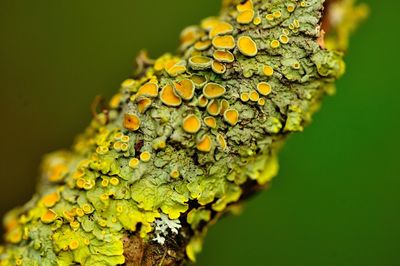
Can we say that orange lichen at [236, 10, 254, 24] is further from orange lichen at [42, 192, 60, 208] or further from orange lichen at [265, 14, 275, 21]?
orange lichen at [42, 192, 60, 208]

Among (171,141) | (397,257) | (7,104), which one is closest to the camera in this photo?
(171,141)

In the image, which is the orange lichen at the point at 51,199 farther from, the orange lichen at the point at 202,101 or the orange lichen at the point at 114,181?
the orange lichen at the point at 202,101

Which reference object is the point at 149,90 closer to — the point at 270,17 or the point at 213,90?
the point at 213,90

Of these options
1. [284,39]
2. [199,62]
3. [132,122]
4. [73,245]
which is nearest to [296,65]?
[284,39]

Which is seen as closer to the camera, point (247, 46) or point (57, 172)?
point (247, 46)

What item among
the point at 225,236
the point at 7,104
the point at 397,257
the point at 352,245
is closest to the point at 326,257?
the point at 352,245

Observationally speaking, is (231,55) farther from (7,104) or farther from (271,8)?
(7,104)
